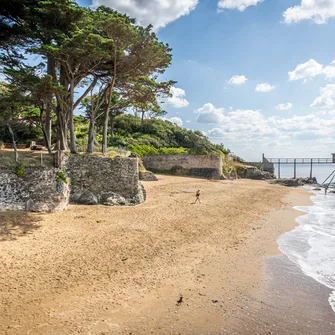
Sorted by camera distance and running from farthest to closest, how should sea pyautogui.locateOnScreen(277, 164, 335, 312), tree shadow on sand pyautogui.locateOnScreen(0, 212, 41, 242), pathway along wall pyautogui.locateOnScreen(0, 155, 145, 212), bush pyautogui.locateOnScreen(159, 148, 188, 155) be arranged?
bush pyautogui.locateOnScreen(159, 148, 188, 155), pathway along wall pyautogui.locateOnScreen(0, 155, 145, 212), tree shadow on sand pyautogui.locateOnScreen(0, 212, 41, 242), sea pyautogui.locateOnScreen(277, 164, 335, 312)

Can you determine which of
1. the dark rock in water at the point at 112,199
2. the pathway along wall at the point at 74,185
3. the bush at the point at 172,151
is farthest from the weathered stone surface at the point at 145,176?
the dark rock in water at the point at 112,199

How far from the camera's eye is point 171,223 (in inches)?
515

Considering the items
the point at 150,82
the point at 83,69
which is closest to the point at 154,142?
the point at 150,82

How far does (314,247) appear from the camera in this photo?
429 inches

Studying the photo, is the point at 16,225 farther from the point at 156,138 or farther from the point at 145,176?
the point at 156,138

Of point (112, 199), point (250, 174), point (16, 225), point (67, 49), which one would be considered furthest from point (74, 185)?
point (250, 174)

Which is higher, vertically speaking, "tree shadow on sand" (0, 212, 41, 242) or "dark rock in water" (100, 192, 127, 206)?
"dark rock in water" (100, 192, 127, 206)

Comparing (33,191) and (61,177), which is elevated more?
(61,177)

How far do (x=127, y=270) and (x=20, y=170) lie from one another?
876 centimetres

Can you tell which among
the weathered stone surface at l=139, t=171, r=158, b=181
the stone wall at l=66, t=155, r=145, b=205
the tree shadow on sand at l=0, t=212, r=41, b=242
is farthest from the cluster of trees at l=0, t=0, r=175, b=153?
the weathered stone surface at l=139, t=171, r=158, b=181

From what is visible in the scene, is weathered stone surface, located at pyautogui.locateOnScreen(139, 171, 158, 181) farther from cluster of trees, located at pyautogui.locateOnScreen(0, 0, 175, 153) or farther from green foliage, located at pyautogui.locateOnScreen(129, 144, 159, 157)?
cluster of trees, located at pyautogui.locateOnScreen(0, 0, 175, 153)

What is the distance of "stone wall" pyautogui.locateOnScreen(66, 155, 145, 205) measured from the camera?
621 inches

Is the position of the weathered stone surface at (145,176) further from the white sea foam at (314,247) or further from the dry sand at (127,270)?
the white sea foam at (314,247)

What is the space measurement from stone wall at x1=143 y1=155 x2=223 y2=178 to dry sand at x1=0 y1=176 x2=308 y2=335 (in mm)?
19356
